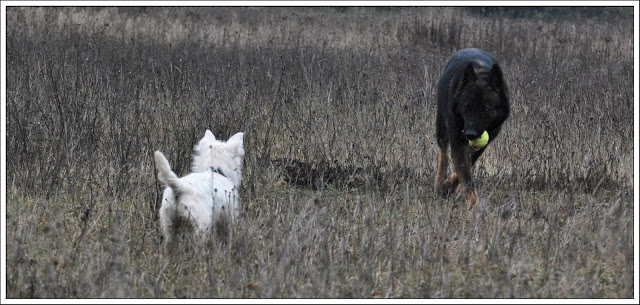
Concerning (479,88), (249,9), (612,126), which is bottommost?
(612,126)

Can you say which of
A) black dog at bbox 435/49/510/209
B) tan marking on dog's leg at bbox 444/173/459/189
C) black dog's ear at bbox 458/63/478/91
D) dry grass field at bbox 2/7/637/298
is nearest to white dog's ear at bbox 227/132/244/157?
dry grass field at bbox 2/7/637/298

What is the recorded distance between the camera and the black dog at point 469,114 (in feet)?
18.4

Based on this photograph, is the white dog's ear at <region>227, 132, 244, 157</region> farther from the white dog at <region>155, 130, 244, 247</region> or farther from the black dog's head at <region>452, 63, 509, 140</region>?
the black dog's head at <region>452, 63, 509, 140</region>

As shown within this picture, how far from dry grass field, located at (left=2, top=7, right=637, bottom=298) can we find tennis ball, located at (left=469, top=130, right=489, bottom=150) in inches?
12.1

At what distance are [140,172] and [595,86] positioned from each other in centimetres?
604

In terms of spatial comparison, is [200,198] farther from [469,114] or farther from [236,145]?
[469,114]

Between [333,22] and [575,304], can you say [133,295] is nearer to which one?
[575,304]

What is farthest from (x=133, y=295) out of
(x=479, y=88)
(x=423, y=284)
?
(x=479, y=88)

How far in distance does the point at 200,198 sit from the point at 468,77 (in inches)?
99.2

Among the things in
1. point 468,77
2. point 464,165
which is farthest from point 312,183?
point 468,77

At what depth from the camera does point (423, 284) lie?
383cm

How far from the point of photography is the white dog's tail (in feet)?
12.5

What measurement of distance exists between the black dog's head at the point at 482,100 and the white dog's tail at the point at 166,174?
2396 mm

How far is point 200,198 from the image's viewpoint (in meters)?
4.18
